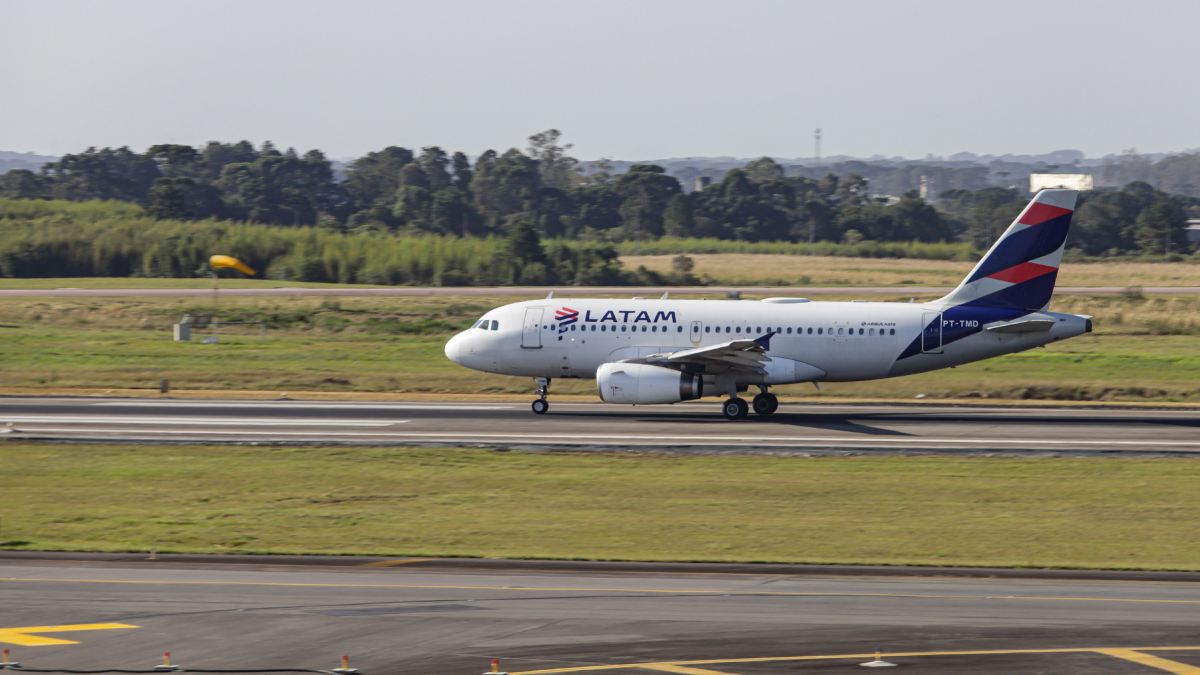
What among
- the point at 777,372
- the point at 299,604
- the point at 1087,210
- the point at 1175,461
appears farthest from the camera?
the point at 1087,210

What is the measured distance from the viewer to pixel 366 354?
62.1 metres

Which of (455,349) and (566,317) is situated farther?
(455,349)

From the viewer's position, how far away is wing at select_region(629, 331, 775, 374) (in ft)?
139

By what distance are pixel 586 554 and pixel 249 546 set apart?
244 inches

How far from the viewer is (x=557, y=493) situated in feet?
103

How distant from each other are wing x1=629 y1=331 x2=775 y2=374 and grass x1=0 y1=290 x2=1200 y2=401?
7.97 metres

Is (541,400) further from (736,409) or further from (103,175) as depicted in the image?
(103,175)

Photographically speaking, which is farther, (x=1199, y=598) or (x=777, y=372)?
(x=777, y=372)

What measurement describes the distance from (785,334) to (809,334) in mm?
754

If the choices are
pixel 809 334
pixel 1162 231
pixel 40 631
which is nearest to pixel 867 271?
pixel 1162 231

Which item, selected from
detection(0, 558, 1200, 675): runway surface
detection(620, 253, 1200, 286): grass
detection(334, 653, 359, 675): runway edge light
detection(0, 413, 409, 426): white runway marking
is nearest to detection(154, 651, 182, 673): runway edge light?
detection(0, 558, 1200, 675): runway surface

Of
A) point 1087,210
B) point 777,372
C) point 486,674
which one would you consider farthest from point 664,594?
point 1087,210

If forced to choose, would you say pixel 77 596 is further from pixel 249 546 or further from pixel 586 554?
pixel 586 554

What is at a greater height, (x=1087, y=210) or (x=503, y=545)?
(x=1087, y=210)
